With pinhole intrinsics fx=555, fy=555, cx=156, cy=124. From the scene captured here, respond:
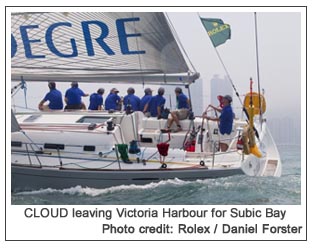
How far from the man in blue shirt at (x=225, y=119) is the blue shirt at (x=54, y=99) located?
106 inches

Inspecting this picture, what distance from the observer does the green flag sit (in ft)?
30.4

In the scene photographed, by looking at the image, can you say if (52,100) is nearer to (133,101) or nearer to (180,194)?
(133,101)

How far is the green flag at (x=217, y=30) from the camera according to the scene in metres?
9.27

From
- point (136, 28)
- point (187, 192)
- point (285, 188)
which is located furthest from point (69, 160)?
point (285, 188)

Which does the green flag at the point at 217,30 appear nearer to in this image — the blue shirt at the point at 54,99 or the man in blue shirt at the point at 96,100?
the man in blue shirt at the point at 96,100

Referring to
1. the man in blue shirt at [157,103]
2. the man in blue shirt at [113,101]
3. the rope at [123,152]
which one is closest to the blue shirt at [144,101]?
the man in blue shirt at [157,103]

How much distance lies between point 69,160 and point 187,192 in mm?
1919

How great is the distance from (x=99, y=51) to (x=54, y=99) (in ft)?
4.52

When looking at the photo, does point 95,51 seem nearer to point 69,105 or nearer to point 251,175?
point 69,105

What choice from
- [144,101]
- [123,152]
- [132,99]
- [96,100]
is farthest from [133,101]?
[123,152]

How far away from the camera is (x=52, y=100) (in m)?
10.1

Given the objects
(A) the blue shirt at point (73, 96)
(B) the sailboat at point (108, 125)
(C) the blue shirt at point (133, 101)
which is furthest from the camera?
(C) the blue shirt at point (133, 101)

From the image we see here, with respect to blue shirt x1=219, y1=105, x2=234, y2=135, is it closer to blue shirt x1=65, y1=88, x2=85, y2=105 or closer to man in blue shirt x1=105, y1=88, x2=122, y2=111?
man in blue shirt x1=105, y1=88, x2=122, y2=111

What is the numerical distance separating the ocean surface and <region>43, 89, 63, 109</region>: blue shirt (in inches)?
95.1
